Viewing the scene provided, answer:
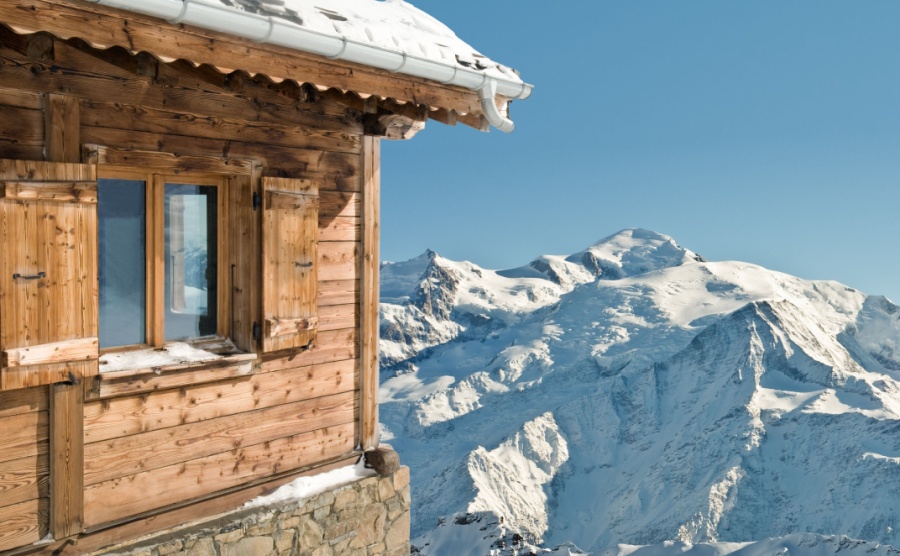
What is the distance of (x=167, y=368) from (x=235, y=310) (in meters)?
0.66

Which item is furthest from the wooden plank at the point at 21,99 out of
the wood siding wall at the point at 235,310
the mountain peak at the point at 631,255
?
the mountain peak at the point at 631,255

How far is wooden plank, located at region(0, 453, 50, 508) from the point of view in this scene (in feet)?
13.1

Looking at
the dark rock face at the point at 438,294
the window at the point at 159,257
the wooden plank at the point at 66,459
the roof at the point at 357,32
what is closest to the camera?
the roof at the point at 357,32

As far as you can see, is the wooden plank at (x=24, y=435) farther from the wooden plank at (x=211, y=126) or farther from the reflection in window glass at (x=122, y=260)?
the wooden plank at (x=211, y=126)

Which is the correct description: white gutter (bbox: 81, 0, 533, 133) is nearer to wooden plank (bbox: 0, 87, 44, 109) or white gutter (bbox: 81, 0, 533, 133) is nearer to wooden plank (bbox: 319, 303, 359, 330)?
wooden plank (bbox: 0, 87, 44, 109)

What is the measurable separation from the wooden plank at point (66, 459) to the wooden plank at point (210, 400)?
80 mm

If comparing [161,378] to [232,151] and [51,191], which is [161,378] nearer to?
[51,191]

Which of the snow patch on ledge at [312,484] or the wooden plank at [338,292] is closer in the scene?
the snow patch on ledge at [312,484]

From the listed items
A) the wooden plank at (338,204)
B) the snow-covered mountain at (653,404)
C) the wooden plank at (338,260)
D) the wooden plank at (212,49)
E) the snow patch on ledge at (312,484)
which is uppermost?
the wooden plank at (212,49)

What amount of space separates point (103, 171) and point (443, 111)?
6.84ft

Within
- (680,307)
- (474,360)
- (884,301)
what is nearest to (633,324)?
(680,307)

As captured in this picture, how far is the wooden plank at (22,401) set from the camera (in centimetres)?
394

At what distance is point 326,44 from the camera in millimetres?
4219

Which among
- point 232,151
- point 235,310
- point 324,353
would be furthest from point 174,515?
point 232,151
